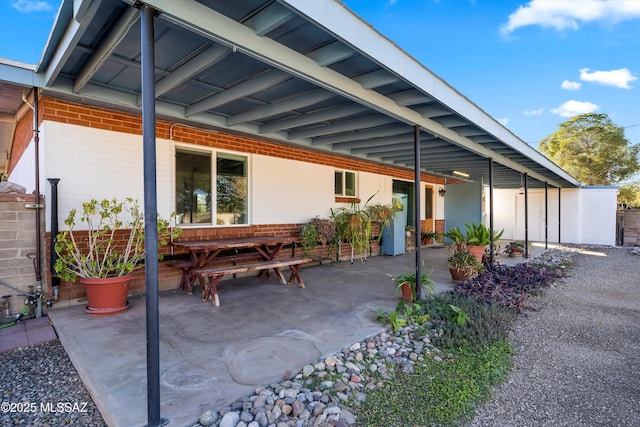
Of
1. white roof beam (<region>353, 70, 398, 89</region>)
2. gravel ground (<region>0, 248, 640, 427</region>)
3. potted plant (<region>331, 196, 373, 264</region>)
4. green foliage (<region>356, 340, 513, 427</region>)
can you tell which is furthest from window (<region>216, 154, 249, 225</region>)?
green foliage (<region>356, 340, 513, 427</region>)

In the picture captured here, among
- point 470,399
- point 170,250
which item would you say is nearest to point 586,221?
point 470,399

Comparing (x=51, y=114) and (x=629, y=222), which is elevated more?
(x=51, y=114)

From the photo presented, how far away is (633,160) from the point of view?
1666cm

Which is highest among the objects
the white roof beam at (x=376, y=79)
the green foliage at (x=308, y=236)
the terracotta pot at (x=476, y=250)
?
the white roof beam at (x=376, y=79)

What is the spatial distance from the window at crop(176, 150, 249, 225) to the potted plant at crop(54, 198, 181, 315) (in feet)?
2.71

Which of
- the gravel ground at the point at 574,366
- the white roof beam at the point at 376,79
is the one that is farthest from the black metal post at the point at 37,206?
the gravel ground at the point at 574,366

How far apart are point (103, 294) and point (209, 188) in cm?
219

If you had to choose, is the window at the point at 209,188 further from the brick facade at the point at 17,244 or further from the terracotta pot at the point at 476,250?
the terracotta pot at the point at 476,250

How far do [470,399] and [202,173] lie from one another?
4638 mm

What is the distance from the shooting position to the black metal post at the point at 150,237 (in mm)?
1726

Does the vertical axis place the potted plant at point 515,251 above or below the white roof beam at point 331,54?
below

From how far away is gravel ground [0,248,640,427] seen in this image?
1.97 m

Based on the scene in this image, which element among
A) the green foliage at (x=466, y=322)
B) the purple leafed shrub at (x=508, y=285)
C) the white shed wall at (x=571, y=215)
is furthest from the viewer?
the white shed wall at (x=571, y=215)

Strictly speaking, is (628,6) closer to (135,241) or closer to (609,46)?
(609,46)
